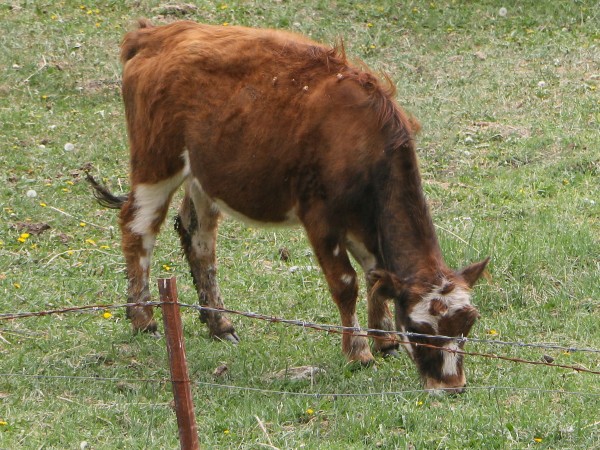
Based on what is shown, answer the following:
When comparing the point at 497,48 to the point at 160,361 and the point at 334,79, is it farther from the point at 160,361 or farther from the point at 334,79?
the point at 160,361

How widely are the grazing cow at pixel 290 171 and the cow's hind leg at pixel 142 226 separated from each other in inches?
A: 0.4

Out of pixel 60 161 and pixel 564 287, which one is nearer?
pixel 564 287

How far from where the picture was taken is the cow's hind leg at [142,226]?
8141 millimetres

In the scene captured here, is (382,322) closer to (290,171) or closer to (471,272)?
(471,272)

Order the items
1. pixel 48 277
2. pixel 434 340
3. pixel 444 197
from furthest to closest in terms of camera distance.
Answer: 1. pixel 444 197
2. pixel 48 277
3. pixel 434 340

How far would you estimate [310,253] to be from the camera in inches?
373

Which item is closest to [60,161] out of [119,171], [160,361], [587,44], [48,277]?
[119,171]

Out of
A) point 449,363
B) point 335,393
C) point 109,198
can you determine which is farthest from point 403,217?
point 109,198

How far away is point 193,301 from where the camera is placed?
28.6 feet

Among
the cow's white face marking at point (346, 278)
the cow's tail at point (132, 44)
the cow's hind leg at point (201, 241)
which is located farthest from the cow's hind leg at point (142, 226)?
the cow's white face marking at point (346, 278)

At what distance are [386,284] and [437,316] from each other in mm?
403

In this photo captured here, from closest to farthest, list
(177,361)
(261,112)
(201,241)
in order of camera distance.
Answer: (177,361), (261,112), (201,241)

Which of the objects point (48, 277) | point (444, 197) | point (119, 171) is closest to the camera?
point (48, 277)

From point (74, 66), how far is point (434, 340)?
8.36 meters
